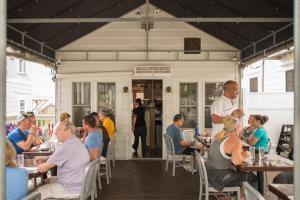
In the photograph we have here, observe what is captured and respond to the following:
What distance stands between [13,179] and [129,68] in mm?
7607

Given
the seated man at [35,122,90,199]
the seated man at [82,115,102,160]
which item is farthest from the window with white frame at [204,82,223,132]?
the seated man at [35,122,90,199]

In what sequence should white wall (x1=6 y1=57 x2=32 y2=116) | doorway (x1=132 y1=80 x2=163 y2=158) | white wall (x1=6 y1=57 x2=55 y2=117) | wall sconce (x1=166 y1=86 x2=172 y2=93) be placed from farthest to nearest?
white wall (x1=6 y1=57 x2=55 y2=117), white wall (x1=6 y1=57 x2=32 y2=116), doorway (x1=132 y1=80 x2=163 y2=158), wall sconce (x1=166 y1=86 x2=172 y2=93)

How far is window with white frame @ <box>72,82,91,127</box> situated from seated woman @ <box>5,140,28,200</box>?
24.5 feet

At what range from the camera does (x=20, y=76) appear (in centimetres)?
1486

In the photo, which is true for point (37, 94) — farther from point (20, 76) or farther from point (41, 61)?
point (41, 61)

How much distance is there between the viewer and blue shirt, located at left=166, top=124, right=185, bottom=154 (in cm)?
812

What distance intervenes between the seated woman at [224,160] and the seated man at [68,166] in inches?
59.1

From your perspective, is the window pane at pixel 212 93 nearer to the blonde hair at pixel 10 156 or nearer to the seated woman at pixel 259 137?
the seated woman at pixel 259 137

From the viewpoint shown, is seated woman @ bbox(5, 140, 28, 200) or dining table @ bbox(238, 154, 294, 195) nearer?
seated woman @ bbox(5, 140, 28, 200)

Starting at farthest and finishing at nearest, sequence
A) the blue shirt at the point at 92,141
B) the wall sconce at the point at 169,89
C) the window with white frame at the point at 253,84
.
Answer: the window with white frame at the point at 253,84
the wall sconce at the point at 169,89
the blue shirt at the point at 92,141

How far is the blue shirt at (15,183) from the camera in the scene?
3.24 m

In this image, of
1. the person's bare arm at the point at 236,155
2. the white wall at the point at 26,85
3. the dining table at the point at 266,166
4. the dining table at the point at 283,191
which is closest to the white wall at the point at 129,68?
the white wall at the point at 26,85

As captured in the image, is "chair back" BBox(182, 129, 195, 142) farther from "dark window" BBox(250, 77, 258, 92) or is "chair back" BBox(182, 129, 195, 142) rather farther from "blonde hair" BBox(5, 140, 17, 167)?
Result: "dark window" BBox(250, 77, 258, 92)

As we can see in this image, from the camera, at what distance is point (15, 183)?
10.8 feet
